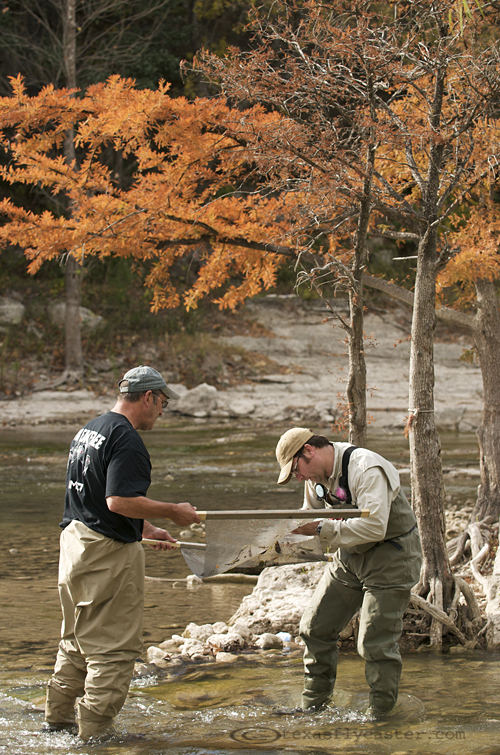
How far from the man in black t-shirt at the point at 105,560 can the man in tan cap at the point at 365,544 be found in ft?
2.22

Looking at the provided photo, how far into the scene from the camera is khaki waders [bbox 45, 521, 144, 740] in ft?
12.1

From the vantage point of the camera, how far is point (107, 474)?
3645 mm

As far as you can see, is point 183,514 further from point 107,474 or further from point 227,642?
point 227,642

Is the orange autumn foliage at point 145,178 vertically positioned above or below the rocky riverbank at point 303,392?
above

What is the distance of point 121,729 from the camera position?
4023mm

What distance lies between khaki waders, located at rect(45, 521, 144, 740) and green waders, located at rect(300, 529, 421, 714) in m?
1.04

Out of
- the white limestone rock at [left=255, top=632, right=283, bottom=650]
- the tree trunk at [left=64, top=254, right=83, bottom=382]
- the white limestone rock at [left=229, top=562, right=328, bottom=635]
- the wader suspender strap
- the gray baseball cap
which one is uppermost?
the tree trunk at [left=64, top=254, right=83, bottom=382]

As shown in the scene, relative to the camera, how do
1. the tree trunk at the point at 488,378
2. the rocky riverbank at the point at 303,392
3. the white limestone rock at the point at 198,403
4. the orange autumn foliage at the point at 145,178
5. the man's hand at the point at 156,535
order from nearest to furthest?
1. the man's hand at the point at 156,535
2. the orange autumn foliage at the point at 145,178
3. the tree trunk at the point at 488,378
4. the rocky riverbank at the point at 303,392
5. the white limestone rock at the point at 198,403

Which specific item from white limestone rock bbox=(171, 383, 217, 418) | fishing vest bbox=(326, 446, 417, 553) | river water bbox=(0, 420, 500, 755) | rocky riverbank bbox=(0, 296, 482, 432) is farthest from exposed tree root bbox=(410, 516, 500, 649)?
white limestone rock bbox=(171, 383, 217, 418)

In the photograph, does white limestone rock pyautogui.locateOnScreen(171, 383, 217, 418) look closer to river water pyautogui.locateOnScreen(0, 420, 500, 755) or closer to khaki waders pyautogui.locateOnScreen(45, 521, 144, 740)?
river water pyautogui.locateOnScreen(0, 420, 500, 755)

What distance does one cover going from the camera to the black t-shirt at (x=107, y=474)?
362cm

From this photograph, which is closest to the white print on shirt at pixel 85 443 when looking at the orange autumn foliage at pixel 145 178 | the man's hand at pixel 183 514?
the man's hand at pixel 183 514

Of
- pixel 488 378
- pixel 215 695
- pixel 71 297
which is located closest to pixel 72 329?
pixel 71 297

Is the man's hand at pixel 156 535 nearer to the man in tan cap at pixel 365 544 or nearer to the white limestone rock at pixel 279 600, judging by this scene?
the man in tan cap at pixel 365 544
